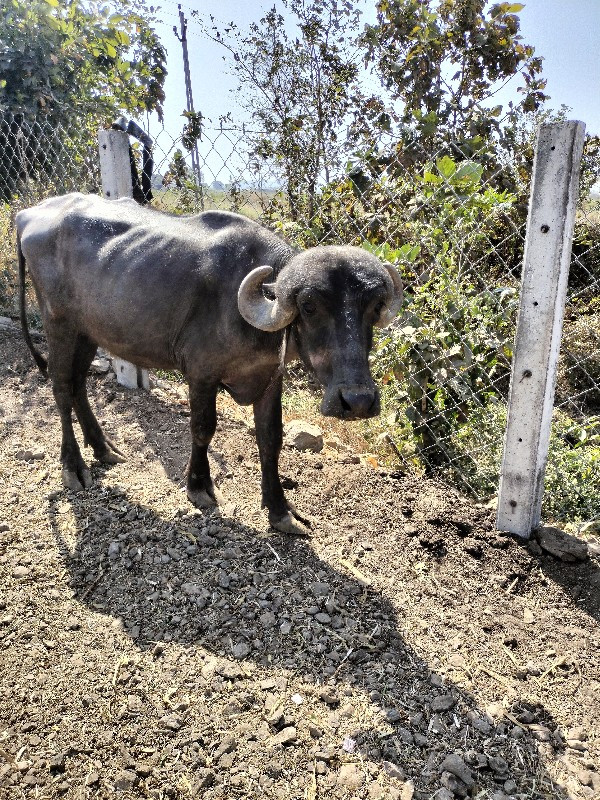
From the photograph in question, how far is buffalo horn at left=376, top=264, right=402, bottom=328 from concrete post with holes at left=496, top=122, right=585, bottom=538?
697 millimetres

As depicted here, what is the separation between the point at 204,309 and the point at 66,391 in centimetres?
140

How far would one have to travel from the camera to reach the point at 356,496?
149 inches

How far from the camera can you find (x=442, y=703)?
238 centimetres

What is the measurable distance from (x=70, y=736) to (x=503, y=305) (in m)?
3.57

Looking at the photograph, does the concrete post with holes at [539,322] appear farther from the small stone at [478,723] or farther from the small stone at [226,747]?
the small stone at [226,747]

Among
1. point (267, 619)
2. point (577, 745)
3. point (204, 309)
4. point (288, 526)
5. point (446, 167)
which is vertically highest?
point (446, 167)

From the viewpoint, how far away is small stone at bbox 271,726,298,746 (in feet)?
7.09

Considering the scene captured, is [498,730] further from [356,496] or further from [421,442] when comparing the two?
[421,442]

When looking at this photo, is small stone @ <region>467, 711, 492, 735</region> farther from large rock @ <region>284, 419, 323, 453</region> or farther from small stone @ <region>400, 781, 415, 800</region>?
large rock @ <region>284, 419, 323, 453</region>

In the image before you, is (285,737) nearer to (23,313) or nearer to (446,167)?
(446,167)

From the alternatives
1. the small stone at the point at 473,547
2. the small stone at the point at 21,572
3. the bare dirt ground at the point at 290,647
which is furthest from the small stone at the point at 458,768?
the small stone at the point at 21,572

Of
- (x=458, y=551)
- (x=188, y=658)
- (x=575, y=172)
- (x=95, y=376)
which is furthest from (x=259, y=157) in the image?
(x=188, y=658)

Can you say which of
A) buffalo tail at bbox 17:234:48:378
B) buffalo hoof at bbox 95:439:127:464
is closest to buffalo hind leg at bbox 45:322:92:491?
buffalo hoof at bbox 95:439:127:464

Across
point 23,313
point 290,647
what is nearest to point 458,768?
point 290,647
